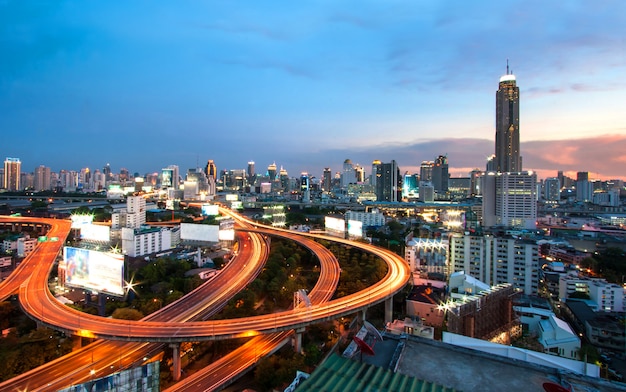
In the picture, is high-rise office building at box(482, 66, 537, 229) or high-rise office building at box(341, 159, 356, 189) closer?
high-rise office building at box(482, 66, 537, 229)

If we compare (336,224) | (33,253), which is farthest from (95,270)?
(336,224)

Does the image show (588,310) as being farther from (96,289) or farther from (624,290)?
(96,289)

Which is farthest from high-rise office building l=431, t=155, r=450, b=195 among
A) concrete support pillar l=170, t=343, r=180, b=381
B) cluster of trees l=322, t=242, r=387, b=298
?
concrete support pillar l=170, t=343, r=180, b=381

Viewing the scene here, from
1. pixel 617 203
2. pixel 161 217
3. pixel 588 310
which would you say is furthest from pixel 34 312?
pixel 617 203

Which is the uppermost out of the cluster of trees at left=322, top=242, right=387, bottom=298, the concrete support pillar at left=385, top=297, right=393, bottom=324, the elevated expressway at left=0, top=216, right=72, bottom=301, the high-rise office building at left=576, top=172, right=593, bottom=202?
the high-rise office building at left=576, top=172, right=593, bottom=202

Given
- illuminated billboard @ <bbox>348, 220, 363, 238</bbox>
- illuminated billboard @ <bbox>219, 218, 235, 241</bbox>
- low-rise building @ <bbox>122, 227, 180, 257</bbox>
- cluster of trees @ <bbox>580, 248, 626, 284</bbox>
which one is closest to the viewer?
cluster of trees @ <bbox>580, 248, 626, 284</bbox>

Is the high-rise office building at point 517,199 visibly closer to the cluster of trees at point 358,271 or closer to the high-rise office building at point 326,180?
the cluster of trees at point 358,271

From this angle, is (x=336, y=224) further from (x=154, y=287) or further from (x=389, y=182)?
(x=389, y=182)

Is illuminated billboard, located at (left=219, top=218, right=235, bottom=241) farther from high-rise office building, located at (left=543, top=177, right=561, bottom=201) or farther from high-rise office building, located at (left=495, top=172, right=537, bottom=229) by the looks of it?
high-rise office building, located at (left=543, top=177, right=561, bottom=201)
